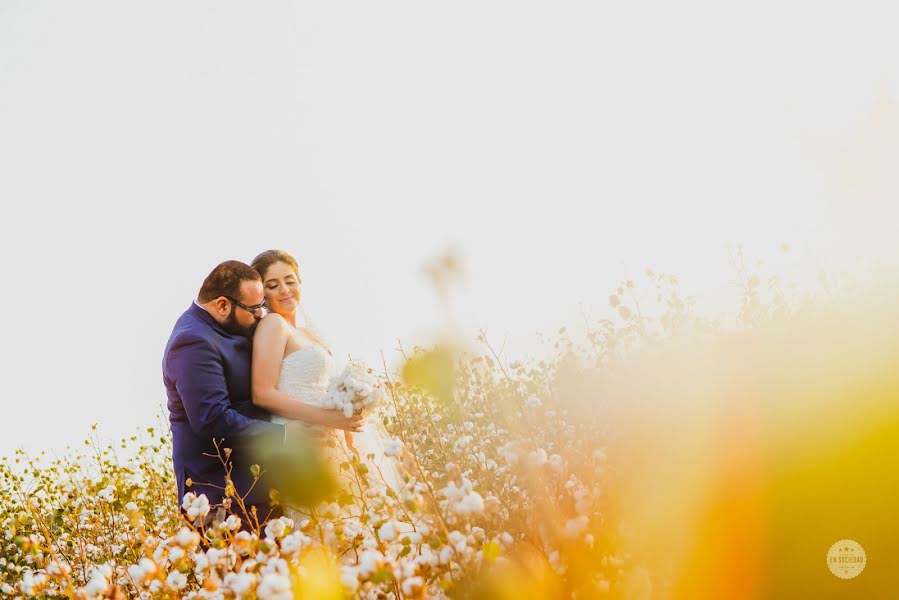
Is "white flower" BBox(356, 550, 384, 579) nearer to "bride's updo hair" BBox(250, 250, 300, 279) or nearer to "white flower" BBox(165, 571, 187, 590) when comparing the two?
"white flower" BBox(165, 571, 187, 590)

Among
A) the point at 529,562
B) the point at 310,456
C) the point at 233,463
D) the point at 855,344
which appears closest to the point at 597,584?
the point at 529,562

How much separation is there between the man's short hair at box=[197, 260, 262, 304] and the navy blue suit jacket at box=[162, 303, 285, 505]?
0.46 feet

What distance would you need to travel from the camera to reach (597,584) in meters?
2.41

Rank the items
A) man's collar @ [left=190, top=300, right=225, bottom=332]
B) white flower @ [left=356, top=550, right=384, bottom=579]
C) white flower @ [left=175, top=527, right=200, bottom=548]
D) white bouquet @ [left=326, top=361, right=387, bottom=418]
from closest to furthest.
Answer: white flower @ [left=356, top=550, right=384, bottom=579], white flower @ [left=175, top=527, right=200, bottom=548], white bouquet @ [left=326, top=361, right=387, bottom=418], man's collar @ [left=190, top=300, right=225, bottom=332]

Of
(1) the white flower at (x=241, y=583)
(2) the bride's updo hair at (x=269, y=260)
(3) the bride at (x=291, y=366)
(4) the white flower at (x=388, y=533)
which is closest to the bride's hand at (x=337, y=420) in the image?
(3) the bride at (x=291, y=366)

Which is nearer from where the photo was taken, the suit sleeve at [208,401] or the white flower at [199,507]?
the white flower at [199,507]

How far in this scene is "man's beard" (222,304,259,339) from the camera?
464 centimetres

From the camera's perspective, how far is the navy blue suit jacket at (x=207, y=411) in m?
4.07

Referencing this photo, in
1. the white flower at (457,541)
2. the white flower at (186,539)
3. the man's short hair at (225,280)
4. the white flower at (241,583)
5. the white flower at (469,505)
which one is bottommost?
the white flower at (457,541)

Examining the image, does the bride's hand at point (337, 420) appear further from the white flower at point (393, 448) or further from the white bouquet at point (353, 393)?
the white flower at point (393, 448)

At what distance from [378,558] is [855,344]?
12.4ft

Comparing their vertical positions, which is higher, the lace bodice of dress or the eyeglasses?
the eyeglasses

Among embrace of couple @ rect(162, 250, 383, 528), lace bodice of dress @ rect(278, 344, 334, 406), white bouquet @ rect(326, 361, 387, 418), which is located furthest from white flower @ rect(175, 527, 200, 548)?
lace bodice of dress @ rect(278, 344, 334, 406)

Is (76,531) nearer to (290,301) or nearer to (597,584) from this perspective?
(290,301)
